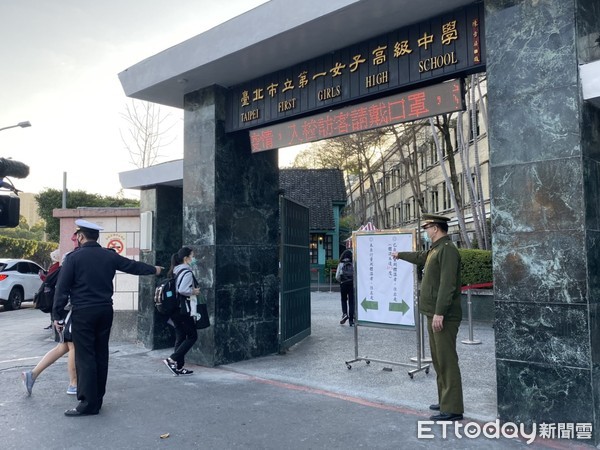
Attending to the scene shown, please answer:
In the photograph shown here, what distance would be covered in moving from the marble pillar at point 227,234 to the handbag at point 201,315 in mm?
416

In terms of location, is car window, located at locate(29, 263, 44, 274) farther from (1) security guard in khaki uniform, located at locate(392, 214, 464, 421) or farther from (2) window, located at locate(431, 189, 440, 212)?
(2) window, located at locate(431, 189, 440, 212)

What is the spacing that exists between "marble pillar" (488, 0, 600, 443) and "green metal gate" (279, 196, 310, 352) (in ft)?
13.0

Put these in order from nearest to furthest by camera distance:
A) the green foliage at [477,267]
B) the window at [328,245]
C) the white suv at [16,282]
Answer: the green foliage at [477,267]
the white suv at [16,282]
the window at [328,245]

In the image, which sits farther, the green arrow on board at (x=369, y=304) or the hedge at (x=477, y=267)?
the hedge at (x=477, y=267)

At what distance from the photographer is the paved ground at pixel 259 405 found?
4215 mm

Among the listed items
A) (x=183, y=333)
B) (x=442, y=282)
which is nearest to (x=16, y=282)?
(x=183, y=333)

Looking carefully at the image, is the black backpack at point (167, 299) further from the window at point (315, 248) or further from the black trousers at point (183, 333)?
the window at point (315, 248)

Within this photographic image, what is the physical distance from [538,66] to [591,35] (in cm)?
50

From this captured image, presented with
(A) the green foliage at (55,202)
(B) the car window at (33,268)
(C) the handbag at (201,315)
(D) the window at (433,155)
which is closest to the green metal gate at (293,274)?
(C) the handbag at (201,315)

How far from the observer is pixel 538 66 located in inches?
175

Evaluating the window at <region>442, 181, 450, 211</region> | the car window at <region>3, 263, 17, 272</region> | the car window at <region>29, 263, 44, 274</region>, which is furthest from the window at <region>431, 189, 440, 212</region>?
the car window at <region>3, 263, 17, 272</region>

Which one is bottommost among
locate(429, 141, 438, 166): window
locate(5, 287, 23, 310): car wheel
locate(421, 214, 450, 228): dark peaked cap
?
locate(5, 287, 23, 310): car wheel

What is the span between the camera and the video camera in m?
4.79

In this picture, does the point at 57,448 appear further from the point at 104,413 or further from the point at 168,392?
the point at 168,392
